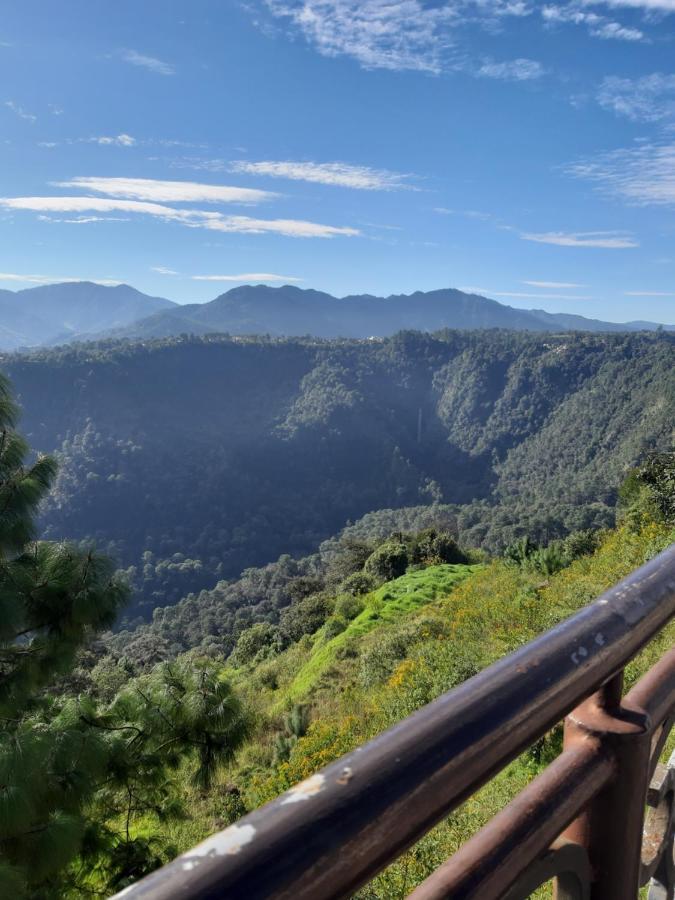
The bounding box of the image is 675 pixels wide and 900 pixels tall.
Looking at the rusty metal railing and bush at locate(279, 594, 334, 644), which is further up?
the rusty metal railing

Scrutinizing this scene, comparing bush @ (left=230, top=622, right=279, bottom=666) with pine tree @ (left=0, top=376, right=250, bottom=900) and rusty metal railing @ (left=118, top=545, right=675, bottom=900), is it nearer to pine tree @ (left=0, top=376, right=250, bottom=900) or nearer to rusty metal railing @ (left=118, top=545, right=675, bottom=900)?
pine tree @ (left=0, top=376, right=250, bottom=900)

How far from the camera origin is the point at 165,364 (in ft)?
373

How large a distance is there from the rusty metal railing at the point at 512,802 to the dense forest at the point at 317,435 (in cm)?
4386

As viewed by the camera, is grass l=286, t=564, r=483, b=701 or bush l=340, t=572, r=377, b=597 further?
bush l=340, t=572, r=377, b=597

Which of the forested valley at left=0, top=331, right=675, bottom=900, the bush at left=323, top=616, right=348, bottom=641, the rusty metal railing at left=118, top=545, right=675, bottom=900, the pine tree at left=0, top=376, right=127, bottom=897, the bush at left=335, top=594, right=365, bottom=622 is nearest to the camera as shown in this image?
the rusty metal railing at left=118, top=545, right=675, bottom=900

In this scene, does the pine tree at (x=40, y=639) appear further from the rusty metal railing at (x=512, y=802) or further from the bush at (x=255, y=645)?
the bush at (x=255, y=645)

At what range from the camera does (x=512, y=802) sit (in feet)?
1.92

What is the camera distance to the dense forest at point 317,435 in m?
68.3

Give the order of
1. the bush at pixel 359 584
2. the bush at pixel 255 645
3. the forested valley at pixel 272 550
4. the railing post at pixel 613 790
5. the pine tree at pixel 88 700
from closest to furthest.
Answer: the railing post at pixel 613 790 → the pine tree at pixel 88 700 → the forested valley at pixel 272 550 → the bush at pixel 255 645 → the bush at pixel 359 584

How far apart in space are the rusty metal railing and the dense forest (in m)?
43.9

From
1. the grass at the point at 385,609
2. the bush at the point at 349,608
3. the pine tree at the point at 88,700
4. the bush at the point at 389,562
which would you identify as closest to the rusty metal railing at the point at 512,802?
the pine tree at the point at 88,700

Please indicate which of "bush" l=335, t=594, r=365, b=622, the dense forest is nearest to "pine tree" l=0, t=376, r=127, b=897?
"bush" l=335, t=594, r=365, b=622

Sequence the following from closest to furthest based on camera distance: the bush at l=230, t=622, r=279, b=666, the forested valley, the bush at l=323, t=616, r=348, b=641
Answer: the forested valley
the bush at l=323, t=616, r=348, b=641
the bush at l=230, t=622, r=279, b=666

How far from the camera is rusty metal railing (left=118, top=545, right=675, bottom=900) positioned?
38 cm
